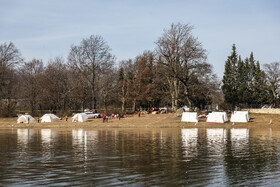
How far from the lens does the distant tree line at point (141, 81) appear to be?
67938mm

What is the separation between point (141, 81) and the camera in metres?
91.4

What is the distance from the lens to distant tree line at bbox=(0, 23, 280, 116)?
67938 millimetres

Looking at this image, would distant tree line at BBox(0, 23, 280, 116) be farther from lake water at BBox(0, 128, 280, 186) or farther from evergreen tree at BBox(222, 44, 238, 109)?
lake water at BBox(0, 128, 280, 186)

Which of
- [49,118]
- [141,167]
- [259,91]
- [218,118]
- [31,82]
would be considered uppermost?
[31,82]

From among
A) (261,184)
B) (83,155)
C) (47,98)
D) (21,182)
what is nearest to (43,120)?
(47,98)

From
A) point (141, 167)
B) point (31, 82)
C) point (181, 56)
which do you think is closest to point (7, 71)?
point (31, 82)

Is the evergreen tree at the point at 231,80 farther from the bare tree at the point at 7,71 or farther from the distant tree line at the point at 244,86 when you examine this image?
the bare tree at the point at 7,71

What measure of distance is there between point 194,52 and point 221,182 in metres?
54.1

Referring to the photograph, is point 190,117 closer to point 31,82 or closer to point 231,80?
point 231,80

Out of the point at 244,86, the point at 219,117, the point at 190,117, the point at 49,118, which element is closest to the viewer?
the point at 219,117

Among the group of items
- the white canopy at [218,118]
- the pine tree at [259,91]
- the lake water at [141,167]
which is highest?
the pine tree at [259,91]

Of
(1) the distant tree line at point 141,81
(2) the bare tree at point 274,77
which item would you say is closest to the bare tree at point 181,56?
(1) the distant tree line at point 141,81

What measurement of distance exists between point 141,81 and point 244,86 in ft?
91.1

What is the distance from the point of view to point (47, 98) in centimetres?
8394
